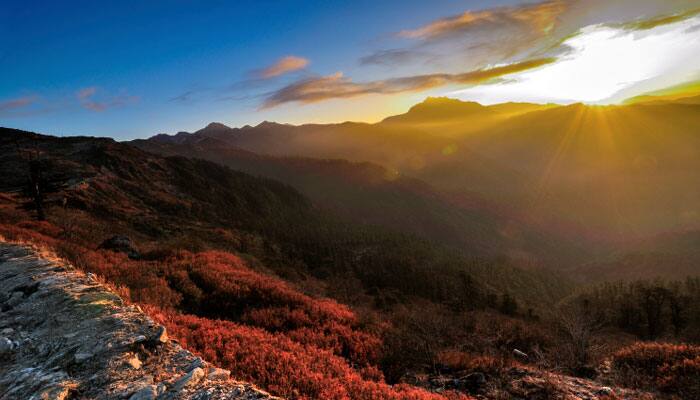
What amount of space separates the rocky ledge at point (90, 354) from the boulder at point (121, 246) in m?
10.6

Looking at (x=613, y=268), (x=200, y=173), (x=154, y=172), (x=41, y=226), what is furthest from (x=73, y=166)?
(x=613, y=268)

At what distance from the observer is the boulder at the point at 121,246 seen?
19266 mm

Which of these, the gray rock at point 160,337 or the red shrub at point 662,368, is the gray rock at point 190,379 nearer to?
the gray rock at point 160,337

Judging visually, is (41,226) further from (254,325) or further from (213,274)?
(254,325)

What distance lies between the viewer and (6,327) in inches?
299

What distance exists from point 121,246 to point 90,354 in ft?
54.3

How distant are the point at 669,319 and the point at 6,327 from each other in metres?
Answer: 58.6

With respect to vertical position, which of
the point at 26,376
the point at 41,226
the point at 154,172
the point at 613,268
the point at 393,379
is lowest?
the point at 613,268

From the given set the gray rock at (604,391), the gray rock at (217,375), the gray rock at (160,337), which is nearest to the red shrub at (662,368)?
the gray rock at (604,391)

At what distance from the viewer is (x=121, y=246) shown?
795 inches

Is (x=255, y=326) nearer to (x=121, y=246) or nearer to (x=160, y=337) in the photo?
(x=160, y=337)

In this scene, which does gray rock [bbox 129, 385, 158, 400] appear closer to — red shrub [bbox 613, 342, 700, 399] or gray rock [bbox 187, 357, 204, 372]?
gray rock [bbox 187, 357, 204, 372]

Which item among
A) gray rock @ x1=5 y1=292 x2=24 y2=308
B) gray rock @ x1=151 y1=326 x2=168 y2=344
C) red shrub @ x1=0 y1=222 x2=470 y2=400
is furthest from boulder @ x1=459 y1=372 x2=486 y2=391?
gray rock @ x1=5 y1=292 x2=24 y2=308

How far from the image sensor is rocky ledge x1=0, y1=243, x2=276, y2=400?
5434 millimetres
